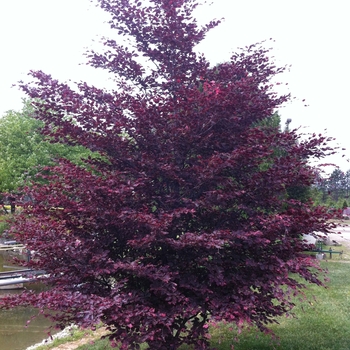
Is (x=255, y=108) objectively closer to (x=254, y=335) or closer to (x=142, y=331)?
(x=142, y=331)

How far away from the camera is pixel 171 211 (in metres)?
3.98

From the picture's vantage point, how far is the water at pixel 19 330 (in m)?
7.90

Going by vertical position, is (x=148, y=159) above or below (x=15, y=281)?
above

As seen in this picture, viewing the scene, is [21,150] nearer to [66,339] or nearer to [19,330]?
[19,330]

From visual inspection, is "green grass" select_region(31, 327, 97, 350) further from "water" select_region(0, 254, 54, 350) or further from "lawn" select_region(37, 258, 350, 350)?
"lawn" select_region(37, 258, 350, 350)

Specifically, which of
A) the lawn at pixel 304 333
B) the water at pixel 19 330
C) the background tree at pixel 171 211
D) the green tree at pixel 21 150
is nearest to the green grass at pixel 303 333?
the lawn at pixel 304 333

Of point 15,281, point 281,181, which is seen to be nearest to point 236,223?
point 281,181

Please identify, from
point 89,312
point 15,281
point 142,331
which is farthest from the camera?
point 15,281

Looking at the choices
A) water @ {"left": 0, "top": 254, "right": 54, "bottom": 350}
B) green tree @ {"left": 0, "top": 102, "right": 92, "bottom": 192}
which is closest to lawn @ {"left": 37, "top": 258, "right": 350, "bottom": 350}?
water @ {"left": 0, "top": 254, "right": 54, "bottom": 350}

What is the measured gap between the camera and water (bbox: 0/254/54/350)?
7902mm

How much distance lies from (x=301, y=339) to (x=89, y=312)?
12.3ft

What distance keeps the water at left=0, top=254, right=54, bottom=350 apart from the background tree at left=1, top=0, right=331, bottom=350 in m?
4.58

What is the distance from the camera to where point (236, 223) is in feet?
13.3

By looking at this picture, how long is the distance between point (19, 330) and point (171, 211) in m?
6.61
